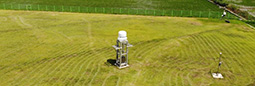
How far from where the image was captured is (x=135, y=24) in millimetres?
45094

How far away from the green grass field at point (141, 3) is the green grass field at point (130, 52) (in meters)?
18.6

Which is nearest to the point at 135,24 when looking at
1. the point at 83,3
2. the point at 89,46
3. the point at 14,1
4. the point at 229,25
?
the point at 89,46

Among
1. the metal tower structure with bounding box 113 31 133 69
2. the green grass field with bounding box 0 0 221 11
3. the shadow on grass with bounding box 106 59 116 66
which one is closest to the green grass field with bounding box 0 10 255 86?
the shadow on grass with bounding box 106 59 116 66

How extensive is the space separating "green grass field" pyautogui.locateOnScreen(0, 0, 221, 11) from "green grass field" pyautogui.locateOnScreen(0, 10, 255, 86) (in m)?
18.6

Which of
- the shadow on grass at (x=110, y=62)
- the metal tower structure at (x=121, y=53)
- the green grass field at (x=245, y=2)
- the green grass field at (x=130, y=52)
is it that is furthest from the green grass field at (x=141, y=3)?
the metal tower structure at (x=121, y=53)

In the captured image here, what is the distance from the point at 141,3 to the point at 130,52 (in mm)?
46190

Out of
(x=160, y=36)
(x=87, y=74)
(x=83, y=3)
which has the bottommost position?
(x=87, y=74)

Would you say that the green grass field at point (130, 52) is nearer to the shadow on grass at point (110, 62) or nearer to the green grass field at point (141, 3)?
the shadow on grass at point (110, 62)

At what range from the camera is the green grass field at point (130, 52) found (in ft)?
72.5

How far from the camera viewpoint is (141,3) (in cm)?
7306

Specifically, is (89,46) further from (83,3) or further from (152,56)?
(83,3)

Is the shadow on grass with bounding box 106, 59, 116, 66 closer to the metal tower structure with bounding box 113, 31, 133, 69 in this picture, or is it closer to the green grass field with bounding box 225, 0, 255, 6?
the metal tower structure with bounding box 113, 31, 133, 69

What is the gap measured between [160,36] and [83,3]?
3901 centimetres

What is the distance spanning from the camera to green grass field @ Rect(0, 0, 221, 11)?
6669 cm
